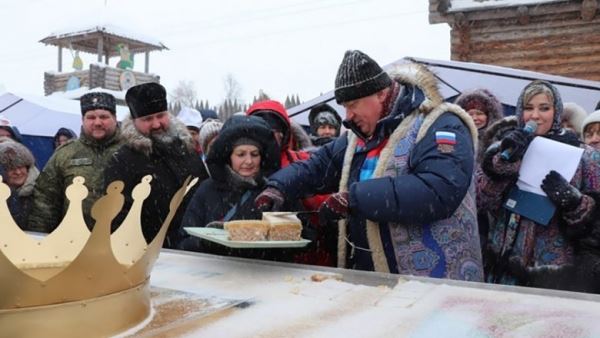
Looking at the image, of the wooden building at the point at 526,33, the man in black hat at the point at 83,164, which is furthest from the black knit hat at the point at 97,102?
the wooden building at the point at 526,33

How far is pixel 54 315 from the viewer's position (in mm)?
1080

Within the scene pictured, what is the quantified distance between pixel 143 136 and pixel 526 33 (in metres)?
7.62

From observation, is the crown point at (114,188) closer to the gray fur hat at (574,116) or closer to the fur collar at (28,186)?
the fur collar at (28,186)

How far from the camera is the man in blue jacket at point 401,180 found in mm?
1763

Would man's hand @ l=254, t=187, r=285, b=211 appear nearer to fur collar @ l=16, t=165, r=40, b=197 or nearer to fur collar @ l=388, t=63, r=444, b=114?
fur collar @ l=388, t=63, r=444, b=114

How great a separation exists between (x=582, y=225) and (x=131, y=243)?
180 cm

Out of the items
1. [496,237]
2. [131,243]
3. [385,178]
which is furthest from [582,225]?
[131,243]

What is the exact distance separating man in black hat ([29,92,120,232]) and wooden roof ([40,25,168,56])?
56.7 feet

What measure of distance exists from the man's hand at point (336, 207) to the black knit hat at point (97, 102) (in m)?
2.03

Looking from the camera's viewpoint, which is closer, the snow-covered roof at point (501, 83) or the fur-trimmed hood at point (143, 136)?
the fur-trimmed hood at point (143, 136)

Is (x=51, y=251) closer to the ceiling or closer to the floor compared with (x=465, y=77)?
closer to the floor

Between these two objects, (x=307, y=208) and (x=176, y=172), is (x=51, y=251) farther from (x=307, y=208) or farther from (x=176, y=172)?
(x=176, y=172)

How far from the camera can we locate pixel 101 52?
19312 mm

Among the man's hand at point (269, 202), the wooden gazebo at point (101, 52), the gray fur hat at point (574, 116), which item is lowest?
the man's hand at point (269, 202)
